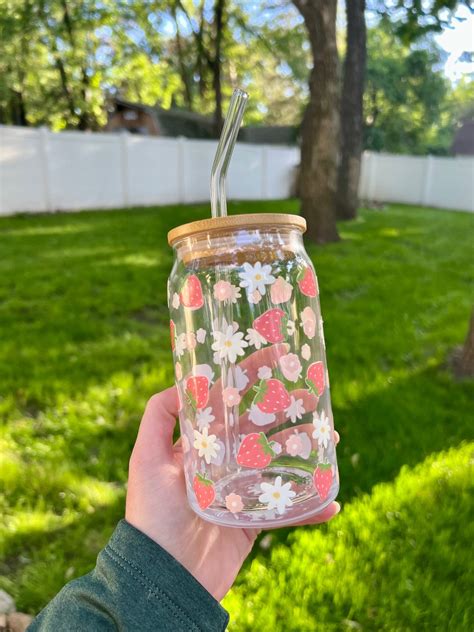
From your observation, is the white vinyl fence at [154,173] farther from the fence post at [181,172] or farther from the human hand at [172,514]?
the human hand at [172,514]

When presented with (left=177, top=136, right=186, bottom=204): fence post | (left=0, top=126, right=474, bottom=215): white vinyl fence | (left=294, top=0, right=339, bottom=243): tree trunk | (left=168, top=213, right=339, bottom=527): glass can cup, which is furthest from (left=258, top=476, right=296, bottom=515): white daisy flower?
(left=177, top=136, right=186, bottom=204): fence post

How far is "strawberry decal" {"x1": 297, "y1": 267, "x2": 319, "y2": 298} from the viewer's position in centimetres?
130

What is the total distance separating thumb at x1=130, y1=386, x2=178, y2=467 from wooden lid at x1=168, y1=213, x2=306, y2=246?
1.72 feet

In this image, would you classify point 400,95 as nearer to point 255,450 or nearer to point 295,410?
point 295,410

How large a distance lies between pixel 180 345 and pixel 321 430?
0.41 meters

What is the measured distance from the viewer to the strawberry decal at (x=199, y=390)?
1.28 m

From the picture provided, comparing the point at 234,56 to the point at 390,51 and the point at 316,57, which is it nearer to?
the point at 390,51

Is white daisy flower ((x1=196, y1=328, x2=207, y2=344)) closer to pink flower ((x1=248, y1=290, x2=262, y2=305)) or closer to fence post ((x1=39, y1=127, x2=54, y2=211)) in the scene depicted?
pink flower ((x1=248, y1=290, x2=262, y2=305))

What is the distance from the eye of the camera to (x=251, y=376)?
131 centimetres

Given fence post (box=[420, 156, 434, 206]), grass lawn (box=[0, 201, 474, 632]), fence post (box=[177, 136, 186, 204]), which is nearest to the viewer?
grass lawn (box=[0, 201, 474, 632])

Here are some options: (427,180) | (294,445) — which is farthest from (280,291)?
(427,180)

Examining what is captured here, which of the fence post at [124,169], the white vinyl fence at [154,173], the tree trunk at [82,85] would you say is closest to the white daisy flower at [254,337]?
the white vinyl fence at [154,173]

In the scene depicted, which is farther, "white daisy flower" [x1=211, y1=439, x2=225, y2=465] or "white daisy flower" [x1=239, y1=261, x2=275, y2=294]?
"white daisy flower" [x1=211, y1=439, x2=225, y2=465]

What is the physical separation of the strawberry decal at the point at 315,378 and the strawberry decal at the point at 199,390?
249mm
